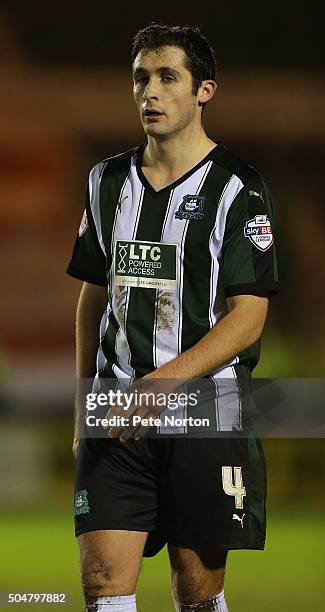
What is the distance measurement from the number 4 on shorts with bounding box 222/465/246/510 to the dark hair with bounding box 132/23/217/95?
90 centimetres

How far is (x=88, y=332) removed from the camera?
2805 mm

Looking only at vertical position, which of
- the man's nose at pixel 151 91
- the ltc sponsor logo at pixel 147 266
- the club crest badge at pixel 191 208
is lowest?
the ltc sponsor logo at pixel 147 266

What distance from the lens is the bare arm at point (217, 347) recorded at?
258 cm

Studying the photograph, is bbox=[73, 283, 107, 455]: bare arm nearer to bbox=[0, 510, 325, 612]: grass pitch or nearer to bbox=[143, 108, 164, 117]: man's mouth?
bbox=[143, 108, 164, 117]: man's mouth

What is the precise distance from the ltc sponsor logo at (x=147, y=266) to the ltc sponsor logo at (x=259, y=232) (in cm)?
18

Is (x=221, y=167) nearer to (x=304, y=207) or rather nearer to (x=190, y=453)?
(x=190, y=453)

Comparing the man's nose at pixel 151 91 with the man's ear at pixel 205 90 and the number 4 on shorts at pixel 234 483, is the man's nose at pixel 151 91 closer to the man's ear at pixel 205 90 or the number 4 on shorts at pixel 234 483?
the man's ear at pixel 205 90

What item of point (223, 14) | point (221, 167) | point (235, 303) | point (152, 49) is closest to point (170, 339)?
point (235, 303)

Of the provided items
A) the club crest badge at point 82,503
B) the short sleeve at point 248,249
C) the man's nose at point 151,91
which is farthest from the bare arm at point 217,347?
the man's nose at point 151,91

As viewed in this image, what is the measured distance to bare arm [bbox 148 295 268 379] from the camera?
2.58 metres

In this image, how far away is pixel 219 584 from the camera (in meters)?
2.71

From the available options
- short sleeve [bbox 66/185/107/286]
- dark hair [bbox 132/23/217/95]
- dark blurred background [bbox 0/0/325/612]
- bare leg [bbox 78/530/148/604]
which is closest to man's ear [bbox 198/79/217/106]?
dark hair [bbox 132/23/217/95]

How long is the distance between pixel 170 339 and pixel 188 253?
206mm

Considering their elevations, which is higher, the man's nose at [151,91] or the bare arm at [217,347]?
the man's nose at [151,91]
